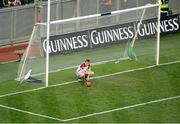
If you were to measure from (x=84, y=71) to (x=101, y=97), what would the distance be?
53.3 inches

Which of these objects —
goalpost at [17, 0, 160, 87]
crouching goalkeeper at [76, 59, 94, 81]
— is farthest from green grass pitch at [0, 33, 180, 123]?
goalpost at [17, 0, 160, 87]

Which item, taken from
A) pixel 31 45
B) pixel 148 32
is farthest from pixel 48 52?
pixel 148 32

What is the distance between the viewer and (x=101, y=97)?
18703mm

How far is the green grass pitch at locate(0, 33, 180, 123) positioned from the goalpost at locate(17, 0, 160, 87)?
1.15 ft

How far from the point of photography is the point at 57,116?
56.1 feet

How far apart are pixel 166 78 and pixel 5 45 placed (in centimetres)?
615

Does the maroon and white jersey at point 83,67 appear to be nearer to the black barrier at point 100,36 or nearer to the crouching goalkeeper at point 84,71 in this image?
the crouching goalkeeper at point 84,71

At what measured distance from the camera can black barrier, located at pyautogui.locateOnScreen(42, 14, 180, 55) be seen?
21250 mm

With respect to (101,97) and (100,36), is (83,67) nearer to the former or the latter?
(101,97)

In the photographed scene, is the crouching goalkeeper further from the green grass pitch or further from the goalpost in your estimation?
the goalpost

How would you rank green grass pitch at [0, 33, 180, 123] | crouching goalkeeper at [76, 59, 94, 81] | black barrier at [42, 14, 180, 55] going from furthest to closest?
black barrier at [42, 14, 180, 55] < crouching goalkeeper at [76, 59, 94, 81] < green grass pitch at [0, 33, 180, 123]

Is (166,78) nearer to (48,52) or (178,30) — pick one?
(48,52)

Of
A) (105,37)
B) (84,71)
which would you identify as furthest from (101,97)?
(105,37)

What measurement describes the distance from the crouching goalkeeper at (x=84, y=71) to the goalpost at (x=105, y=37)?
0.98m
